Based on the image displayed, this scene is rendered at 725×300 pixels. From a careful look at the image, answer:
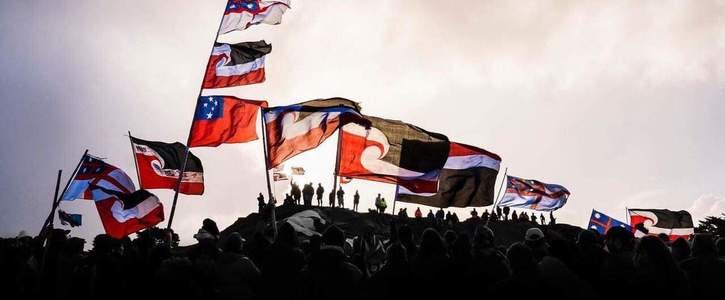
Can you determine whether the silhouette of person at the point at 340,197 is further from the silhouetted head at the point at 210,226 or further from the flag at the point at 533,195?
the silhouetted head at the point at 210,226

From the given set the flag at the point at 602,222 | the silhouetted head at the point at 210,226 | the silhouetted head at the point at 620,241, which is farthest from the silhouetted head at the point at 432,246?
the flag at the point at 602,222

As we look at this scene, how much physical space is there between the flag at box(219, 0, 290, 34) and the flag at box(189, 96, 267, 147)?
277 centimetres

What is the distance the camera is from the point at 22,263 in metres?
7.70

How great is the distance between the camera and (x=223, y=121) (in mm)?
13508

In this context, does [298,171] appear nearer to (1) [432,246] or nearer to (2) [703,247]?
(2) [703,247]

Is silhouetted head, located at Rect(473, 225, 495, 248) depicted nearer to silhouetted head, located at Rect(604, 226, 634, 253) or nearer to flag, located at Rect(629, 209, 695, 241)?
silhouetted head, located at Rect(604, 226, 634, 253)

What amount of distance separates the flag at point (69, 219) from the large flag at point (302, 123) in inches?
385

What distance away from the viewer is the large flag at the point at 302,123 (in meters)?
11.1

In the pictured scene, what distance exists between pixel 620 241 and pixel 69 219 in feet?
54.4

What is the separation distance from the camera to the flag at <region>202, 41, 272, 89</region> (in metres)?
14.0

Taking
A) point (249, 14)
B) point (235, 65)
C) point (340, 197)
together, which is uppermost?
point (249, 14)

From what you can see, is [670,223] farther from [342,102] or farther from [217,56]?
[217,56]

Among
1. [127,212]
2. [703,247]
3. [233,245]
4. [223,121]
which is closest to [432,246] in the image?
[233,245]

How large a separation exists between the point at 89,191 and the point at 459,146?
33.6 feet
